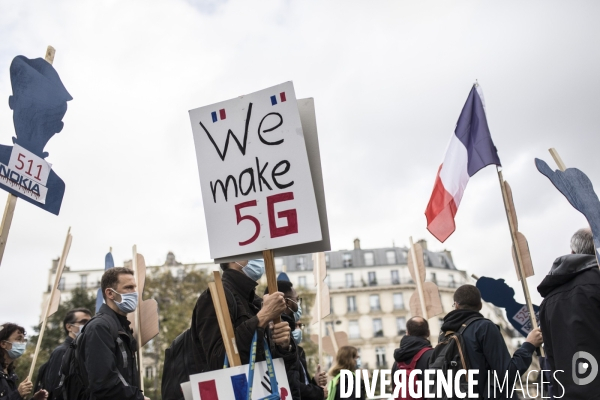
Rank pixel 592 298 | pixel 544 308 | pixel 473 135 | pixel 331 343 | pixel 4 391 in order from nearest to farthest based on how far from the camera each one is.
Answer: pixel 592 298, pixel 544 308, pixel 4 391, pixel 473 135, pixel 331 343

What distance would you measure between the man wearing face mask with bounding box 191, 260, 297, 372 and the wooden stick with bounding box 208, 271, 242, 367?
4.2 inches

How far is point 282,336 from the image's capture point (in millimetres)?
3490

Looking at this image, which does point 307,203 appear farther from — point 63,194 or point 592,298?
point 63,194

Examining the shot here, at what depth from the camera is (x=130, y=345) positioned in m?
4.95

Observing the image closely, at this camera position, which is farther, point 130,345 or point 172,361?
point 130,345

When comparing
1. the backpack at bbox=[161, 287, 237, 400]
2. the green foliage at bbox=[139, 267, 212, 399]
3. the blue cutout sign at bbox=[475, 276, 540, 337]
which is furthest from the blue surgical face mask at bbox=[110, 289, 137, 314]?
the green foliage at bbox=[139, 267, 212, 399]

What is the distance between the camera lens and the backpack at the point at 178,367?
Answer: 453cm

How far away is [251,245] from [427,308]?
20.8 ft

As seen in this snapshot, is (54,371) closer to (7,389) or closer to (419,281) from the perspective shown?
(7,389)

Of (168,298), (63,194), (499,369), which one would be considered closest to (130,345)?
(63,194)

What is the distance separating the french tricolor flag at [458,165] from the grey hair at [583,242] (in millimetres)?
1854

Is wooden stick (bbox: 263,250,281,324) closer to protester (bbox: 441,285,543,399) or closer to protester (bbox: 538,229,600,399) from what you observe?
protester (bbox: 538,229,600,399)

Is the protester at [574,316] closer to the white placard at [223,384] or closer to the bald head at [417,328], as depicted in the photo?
the white placard at [223,384]

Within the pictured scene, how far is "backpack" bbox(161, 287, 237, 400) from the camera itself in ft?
14.9
